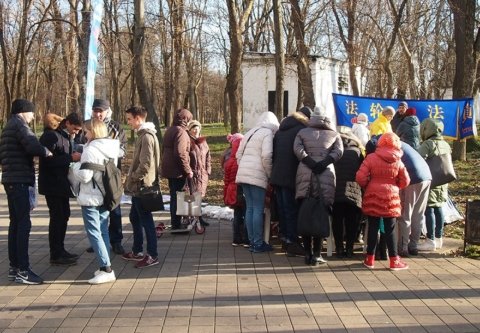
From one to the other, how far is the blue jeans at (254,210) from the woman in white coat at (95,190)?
6.30 ft

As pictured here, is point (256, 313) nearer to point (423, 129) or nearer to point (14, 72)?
point (423, 129)

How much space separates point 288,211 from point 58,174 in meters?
2.84

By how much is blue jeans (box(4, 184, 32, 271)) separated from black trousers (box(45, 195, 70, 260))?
614mm

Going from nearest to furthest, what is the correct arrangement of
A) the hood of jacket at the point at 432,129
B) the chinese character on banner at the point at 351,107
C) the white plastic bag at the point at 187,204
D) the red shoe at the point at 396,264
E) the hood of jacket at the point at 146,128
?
the red shoe at the point at 396,264 < the hood of jacket at the point at 146,128 < the hood of jacket at the point at 432,129 < the white plastic bag at the point at 187,204 < the chinese character on banner at the point at 351,107

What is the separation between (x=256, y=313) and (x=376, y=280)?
169cm

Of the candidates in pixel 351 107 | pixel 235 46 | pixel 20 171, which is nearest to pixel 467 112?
pixel 351 107

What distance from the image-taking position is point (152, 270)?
6.45 meters

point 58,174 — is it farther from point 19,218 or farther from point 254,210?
point 254,210

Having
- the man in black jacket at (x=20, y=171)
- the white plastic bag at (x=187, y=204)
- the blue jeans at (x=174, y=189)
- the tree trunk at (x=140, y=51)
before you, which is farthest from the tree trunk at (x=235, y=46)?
the man in black jacket at (x=20, y=171)

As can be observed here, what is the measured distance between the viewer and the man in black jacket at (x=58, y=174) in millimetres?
6328

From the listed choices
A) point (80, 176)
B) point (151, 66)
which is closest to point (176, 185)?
point (80, 176)

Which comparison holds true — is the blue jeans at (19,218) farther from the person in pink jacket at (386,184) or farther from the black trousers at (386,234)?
the black trousers at (386,234)

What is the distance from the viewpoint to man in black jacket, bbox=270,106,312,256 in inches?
266

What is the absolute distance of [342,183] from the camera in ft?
21.8
